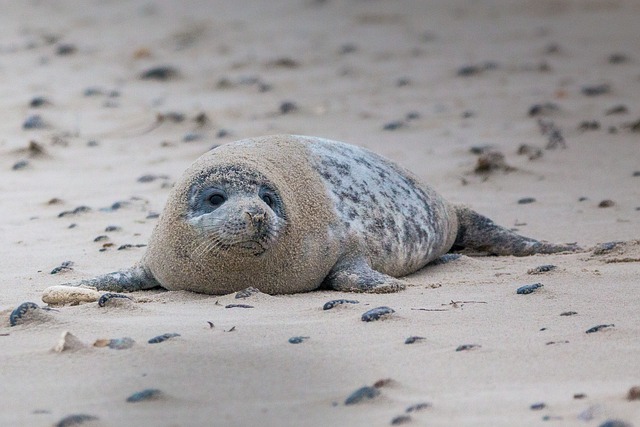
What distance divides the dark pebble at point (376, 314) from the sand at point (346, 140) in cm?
5

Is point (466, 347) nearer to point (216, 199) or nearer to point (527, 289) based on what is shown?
point (527, 289)

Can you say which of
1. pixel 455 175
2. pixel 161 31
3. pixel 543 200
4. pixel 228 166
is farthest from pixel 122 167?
pixel 161 31

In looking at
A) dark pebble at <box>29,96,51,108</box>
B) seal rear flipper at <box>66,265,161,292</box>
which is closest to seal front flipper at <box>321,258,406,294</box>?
seal rear flipper at <box>66,265,161,292</box>

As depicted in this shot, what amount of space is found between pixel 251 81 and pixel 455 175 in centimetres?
359

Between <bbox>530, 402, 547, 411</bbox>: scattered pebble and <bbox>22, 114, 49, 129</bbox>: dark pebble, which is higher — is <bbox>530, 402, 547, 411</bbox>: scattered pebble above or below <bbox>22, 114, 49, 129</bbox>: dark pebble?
below

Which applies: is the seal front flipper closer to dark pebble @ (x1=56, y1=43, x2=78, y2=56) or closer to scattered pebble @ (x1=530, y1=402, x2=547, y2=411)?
scattered pebble @ (x1=530, y1=402, x2=547, y2=411)

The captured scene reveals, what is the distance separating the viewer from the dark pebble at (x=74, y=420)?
2994 mm

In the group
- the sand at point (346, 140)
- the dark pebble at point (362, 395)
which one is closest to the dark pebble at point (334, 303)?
the sand at point (346, 140)

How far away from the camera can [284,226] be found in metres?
4.89

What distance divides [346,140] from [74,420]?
6.42 meters

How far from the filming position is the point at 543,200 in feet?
24.3

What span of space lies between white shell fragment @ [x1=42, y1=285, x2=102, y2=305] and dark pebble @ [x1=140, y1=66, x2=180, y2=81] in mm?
6986

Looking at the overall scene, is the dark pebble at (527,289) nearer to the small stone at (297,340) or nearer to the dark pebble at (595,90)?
the small stone at (297,340)

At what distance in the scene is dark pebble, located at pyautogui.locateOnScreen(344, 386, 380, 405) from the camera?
3176 millimetres
